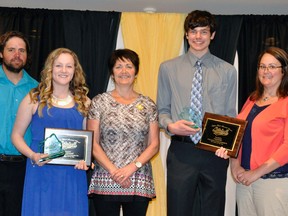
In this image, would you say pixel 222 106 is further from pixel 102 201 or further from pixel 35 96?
pixel 35 96

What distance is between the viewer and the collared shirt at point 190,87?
3.48 m

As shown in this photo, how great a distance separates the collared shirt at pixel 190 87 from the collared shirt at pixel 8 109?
118cm

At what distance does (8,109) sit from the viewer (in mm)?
3697

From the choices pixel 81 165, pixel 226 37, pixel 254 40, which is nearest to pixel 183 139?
pixel 81 165

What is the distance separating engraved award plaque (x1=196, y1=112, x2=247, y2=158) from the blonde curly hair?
956 mm

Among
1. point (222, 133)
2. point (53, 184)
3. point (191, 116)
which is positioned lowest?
point (53, 184)

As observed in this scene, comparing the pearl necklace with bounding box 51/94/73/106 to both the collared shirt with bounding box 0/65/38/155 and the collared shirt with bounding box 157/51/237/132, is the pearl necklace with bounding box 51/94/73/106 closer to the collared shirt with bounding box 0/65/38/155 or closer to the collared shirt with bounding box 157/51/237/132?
the collared shirt with bounding box 0/65/38/155

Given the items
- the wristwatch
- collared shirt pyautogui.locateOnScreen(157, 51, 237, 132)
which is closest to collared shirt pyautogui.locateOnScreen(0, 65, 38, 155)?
the wristwatch

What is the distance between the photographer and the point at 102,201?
11.1ft

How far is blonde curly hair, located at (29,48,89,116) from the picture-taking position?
10.9 feet

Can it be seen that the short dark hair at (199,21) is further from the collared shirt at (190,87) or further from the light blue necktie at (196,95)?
the light blue necktie at (196,95)

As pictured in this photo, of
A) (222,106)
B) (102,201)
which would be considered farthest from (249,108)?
(102,201)

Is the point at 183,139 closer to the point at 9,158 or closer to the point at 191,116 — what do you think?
the point at 191,116

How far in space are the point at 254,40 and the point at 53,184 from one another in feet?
10.6
